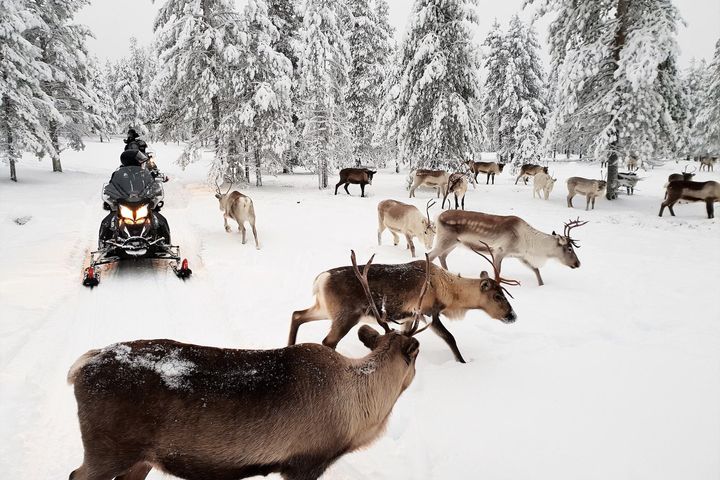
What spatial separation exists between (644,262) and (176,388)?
10315 millimetres

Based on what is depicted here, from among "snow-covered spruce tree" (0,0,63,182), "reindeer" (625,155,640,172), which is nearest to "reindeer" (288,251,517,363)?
"reindeer" (625,155,640,172)

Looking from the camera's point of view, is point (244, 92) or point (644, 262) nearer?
point (644, 262)

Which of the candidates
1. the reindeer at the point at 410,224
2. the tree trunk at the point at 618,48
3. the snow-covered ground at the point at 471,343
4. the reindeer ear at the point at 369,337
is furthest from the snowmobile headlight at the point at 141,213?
the tree trunk at the point at 618,48

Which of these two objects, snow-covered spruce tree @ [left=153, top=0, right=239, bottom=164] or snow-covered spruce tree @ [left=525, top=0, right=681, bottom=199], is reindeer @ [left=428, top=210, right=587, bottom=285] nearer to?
snow-covered spruce tree @ [left=525, top=0, right=681, bottom=199]

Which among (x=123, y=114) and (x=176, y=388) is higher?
(x=123, y=114)

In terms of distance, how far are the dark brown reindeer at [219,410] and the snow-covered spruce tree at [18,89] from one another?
22323mm

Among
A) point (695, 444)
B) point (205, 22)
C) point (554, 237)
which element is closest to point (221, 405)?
point (695, 444)

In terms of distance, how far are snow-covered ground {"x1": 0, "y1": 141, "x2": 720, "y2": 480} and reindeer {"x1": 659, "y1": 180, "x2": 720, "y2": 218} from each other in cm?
361

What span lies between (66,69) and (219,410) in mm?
29009

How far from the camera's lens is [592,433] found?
3.50m

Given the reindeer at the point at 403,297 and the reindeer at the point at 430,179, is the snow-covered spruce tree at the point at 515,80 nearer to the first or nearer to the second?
the reindeer at the point at 430,179

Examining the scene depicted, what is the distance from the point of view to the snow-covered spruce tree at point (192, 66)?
1973cm

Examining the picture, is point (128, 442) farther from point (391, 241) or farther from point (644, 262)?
point (644, 262)

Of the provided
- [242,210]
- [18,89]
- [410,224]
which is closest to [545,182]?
[410,224]
